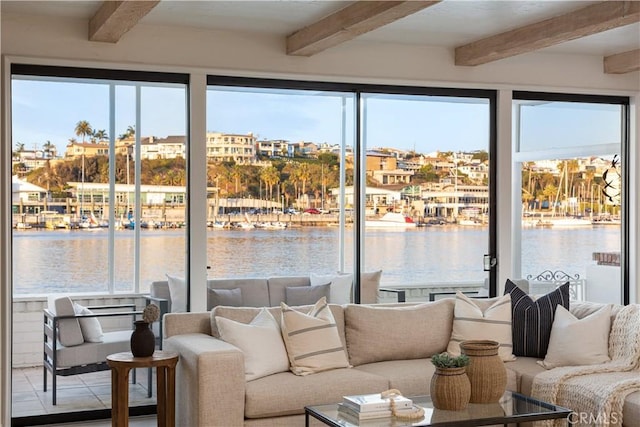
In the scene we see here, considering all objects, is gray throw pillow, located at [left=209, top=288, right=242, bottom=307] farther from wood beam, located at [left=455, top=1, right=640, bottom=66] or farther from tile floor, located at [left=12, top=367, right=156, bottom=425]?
wood beam, located at [left=455, top=1, right=640, bottom=66]

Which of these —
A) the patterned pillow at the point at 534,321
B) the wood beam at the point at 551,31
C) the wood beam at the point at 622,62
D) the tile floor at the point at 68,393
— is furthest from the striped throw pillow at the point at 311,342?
the wood beam at the point at 622,62

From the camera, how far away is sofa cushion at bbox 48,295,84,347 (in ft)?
18.3

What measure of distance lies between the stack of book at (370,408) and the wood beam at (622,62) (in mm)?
3636

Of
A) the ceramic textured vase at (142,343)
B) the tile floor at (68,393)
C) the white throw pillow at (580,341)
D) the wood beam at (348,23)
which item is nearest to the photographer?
the wood beam at (348,23)

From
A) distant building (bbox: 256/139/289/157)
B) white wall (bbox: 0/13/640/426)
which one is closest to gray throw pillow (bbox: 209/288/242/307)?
distant building (bbox: 256/139/289/157)

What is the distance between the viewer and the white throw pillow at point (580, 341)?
5.03m

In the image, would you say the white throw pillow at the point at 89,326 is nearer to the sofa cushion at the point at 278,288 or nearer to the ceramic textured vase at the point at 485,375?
the sofa cushion at the point at 278,288

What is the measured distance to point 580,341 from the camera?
506 centimetres

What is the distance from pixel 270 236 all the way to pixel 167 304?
831 mm

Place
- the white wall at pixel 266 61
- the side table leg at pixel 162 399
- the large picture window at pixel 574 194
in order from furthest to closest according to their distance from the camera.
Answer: the large picture window at pixel 574 194 < the white wall at pixel 266 61 < the side table leg at pixel 162 399

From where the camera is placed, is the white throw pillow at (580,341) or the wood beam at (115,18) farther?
the white throw pillow at (580,341)

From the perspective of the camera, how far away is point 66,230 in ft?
18.3

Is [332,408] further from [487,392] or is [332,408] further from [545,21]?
[545,21]

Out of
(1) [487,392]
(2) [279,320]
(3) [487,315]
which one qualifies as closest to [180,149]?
(2) [279,320]
